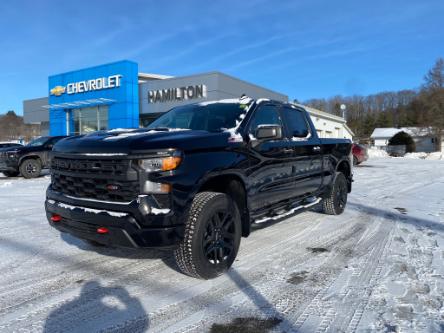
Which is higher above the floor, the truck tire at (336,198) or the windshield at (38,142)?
the windshield at (38,142)

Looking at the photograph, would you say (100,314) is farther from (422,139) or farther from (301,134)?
(422,139)

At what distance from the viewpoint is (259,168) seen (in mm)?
4324

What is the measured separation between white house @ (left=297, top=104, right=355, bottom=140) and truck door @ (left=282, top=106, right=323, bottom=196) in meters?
28.1

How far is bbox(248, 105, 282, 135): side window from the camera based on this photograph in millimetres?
4527

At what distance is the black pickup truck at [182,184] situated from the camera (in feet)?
10.6

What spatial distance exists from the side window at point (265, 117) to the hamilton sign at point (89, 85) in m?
21.9

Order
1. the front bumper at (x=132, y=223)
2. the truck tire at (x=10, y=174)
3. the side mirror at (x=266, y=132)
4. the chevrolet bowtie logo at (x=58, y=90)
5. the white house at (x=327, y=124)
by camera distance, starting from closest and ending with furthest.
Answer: the front bumper at (x=132, y=223)
the side mirror at (x=266, y=132)
the truck tire at (x=10, y=174)
the chevrolet bowtie logo at (x=58, y=90)
the white house at (x=327, y=124)

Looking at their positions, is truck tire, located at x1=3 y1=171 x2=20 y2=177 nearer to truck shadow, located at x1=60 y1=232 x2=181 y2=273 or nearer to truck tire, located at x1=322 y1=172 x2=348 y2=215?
truck shadow, located at x1=60 y1=232 x2=181 y2=273

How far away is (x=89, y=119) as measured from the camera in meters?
27.8

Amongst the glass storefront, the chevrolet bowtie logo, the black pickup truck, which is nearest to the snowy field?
the black pickup truck

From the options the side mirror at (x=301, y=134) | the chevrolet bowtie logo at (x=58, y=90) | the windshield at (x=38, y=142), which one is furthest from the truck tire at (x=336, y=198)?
the chevrolet bowtie logo at (x=58, y=90)

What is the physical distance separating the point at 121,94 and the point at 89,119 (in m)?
4.15

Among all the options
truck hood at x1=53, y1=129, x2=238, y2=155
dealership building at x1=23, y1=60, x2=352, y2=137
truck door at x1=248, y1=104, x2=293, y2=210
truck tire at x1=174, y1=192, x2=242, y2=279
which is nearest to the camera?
truck hood at x1=53, y1=129, x2=238, y2=155

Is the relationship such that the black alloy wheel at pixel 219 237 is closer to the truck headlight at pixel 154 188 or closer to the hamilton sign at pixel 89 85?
the truck headlight at pixel 154 188
